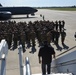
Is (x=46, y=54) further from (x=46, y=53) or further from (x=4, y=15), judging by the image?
(x=4, y=15)

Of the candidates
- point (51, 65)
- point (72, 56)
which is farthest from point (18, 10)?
point (72, 56)

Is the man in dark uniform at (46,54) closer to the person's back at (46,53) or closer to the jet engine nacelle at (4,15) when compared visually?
the person's back at (46,53)

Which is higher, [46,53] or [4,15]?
[46,53]

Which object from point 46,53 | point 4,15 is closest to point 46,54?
point 46,53

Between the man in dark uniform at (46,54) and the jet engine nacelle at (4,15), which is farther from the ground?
the man in dark uniform at (46,54)

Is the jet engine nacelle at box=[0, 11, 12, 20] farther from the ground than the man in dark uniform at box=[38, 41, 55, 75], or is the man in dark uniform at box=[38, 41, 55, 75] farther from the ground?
the man in dark uniform at box=[38, 41, 55, 75]

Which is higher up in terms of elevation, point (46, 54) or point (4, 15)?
point (46, 54)

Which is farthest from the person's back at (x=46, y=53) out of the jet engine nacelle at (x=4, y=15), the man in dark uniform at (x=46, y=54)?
the jet engine nacelle at (x=4, y=15)

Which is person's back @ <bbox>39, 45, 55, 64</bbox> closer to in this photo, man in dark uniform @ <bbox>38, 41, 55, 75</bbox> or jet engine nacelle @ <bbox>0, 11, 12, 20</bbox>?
man in dark uniform @ <bbox>38, 41, 55, 75</bbox>

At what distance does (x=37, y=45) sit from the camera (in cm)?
2192

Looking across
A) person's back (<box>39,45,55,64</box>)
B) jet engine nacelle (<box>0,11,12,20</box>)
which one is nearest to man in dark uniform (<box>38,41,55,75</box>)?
person's back (<box>39,45,55,64</box>)

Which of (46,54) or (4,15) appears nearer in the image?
(46,54)

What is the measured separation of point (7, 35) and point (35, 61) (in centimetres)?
590

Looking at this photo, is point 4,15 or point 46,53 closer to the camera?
point 46,53
